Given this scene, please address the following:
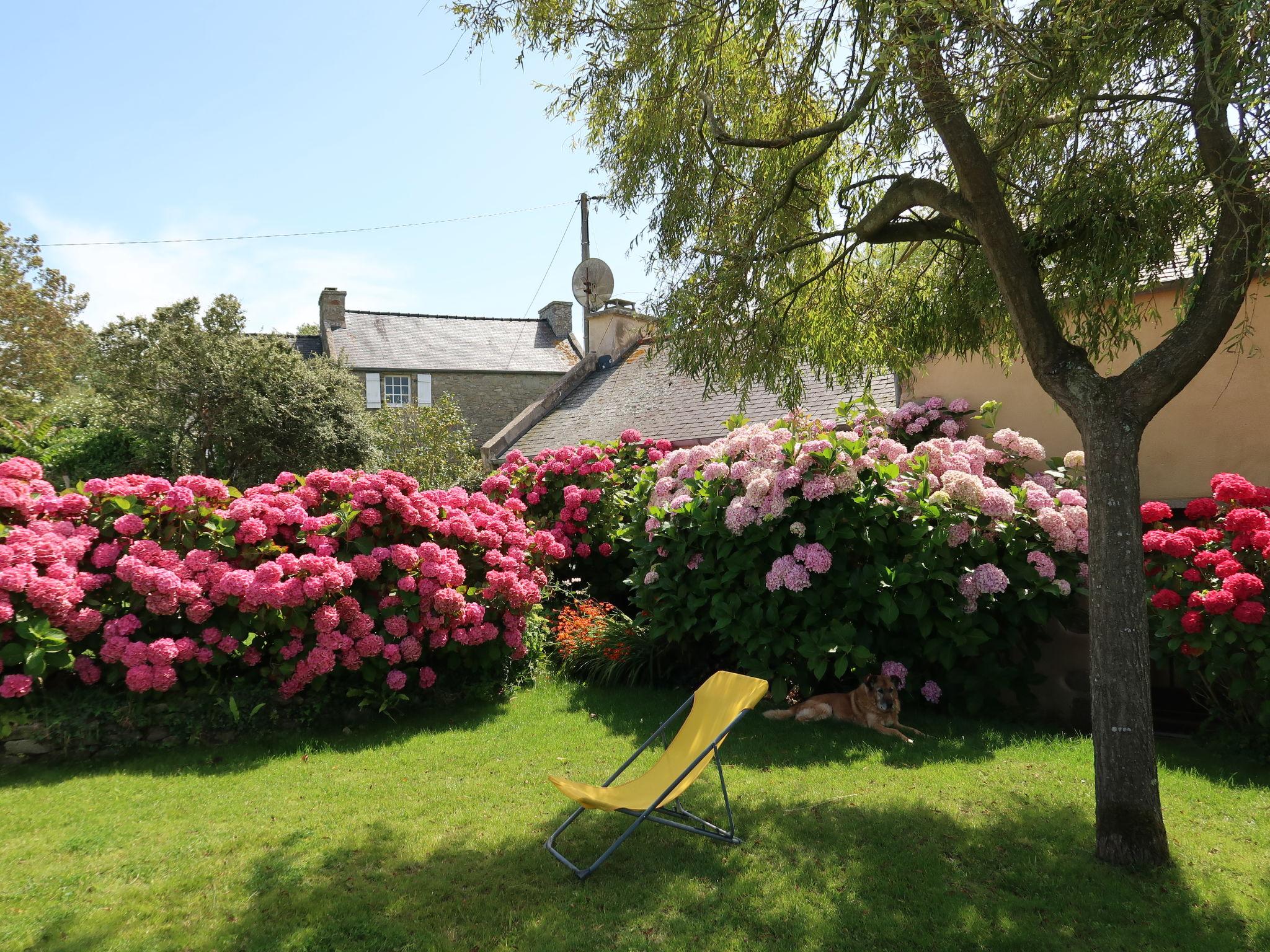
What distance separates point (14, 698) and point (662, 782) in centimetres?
456

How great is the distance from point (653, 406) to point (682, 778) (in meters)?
12.9

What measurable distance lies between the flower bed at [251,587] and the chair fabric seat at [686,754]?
2.53m

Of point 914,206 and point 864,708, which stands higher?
point 914,206

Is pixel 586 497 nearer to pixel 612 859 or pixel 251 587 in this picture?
pixel 251 587

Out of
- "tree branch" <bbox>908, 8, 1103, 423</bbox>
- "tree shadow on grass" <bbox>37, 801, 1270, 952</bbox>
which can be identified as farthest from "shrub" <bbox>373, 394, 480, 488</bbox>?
"tree branch" <bbox>908, 8, 1103, 423</bbox>

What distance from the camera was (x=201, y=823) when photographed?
4.58 metres

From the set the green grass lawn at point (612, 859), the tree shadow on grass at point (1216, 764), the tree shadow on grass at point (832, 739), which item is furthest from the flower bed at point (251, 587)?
the tree shadow on grass at point (1216, 764)

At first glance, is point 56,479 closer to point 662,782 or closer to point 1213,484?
point 662,782

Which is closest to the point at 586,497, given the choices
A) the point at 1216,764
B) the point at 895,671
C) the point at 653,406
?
the point at 895,671

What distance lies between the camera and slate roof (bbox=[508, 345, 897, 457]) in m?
12.9

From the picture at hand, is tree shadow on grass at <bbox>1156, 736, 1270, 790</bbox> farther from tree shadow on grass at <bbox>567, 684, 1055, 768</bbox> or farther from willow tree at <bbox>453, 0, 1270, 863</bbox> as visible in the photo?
willow tree at <bbox>453, 0, 1270, 863</bbox>

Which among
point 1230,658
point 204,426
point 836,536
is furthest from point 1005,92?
point 204,426

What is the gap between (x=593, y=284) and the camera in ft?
73.6

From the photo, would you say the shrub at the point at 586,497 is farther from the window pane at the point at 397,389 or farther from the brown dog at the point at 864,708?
the window pane at the point at 397,389
